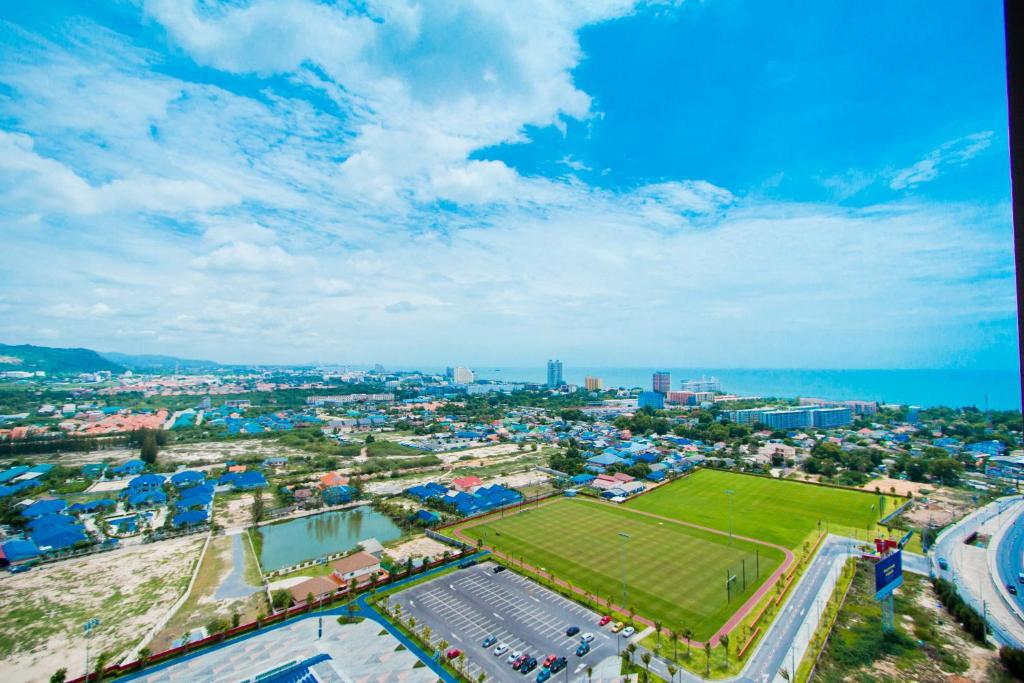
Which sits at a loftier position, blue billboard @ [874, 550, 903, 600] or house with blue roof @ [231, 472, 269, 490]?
blue billboard @ [874, 550, 903, 600]

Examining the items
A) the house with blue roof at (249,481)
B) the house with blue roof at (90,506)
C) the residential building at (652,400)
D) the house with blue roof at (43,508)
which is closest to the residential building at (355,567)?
the house with blue roof at (249,481)

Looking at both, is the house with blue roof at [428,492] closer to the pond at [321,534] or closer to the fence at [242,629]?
the pond at [321,534]

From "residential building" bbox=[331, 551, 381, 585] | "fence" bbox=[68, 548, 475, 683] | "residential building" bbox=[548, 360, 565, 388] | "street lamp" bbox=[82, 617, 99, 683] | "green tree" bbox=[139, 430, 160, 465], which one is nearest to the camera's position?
"fence" bbox=[68, 548, 475, 683]

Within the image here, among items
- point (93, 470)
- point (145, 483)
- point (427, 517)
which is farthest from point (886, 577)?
point (93, 470)

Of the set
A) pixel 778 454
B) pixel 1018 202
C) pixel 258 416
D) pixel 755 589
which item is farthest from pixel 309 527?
pixel 258 416

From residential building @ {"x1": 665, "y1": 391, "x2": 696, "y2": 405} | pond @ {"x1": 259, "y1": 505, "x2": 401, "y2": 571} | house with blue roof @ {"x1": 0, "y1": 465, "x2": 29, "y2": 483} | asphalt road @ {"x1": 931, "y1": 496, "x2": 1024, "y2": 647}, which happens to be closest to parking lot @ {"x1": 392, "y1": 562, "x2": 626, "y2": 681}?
pond @ {"x1": 259, "y1": 505, "x2": 401, "y2": 571}

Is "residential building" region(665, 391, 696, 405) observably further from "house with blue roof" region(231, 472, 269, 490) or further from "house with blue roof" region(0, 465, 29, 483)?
"house with blue roof" region(0, 465, 29, 483)

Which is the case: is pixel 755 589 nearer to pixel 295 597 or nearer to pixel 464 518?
pixel 464 518
